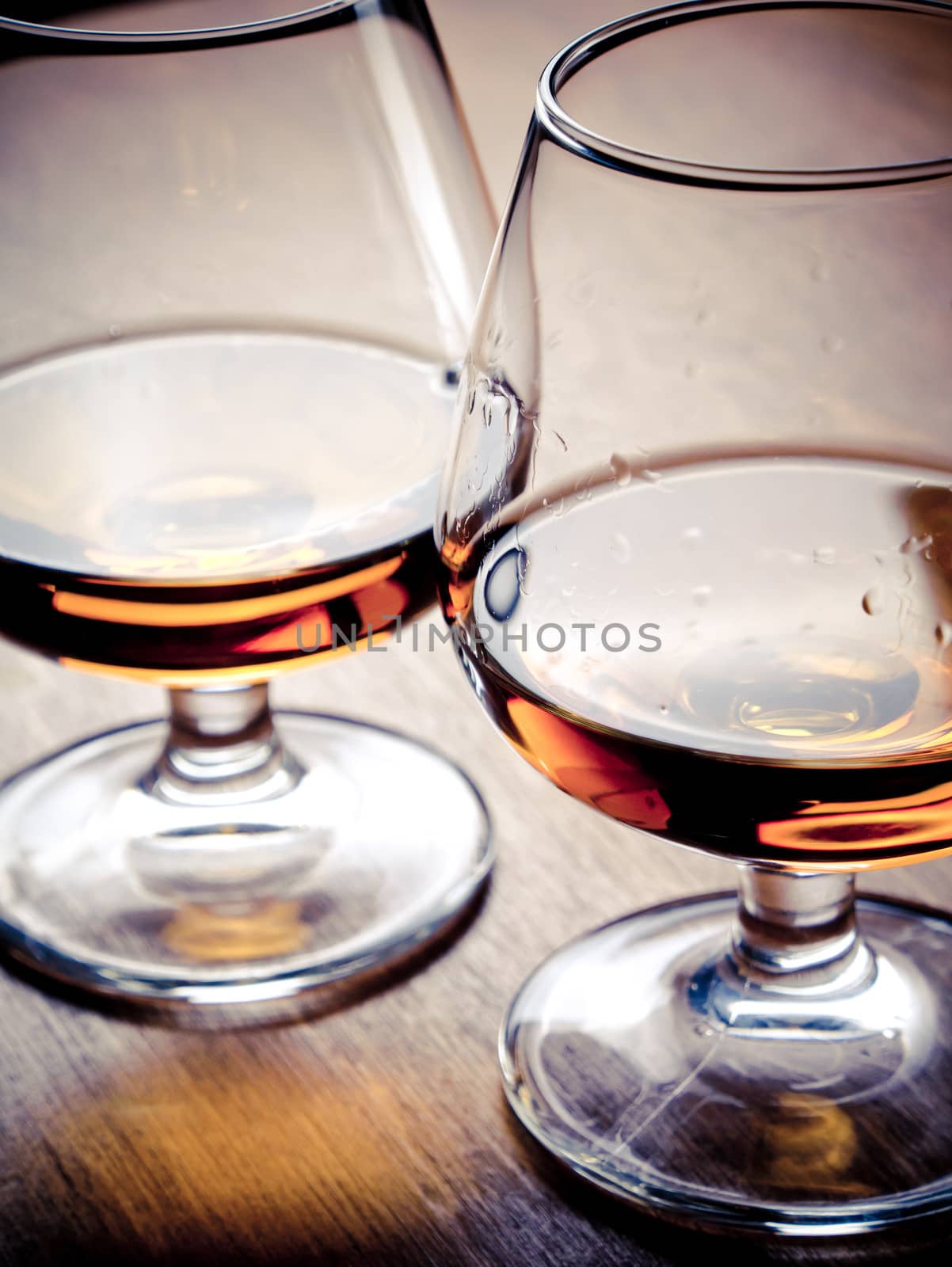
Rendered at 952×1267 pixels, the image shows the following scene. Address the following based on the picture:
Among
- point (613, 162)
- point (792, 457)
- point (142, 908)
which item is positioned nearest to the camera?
point (613, 162)

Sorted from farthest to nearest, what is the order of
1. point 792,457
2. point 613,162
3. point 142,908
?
point 142,908 → point 792,457 → point 613,162

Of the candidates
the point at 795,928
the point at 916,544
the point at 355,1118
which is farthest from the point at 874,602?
the point at 355,1118

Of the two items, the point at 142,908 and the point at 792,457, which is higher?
the point at 792,457

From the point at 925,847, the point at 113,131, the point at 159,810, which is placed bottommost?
the point at 159,810

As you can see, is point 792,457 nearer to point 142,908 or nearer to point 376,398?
point 376,398

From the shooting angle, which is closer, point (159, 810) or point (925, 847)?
point (925, 847)

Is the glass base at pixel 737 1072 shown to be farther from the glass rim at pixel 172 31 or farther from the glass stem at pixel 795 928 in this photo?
the glass rim at pixel 172 31

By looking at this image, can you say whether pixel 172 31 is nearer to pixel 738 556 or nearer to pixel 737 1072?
pixel 738 556

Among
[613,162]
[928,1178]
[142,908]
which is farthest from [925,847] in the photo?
[142,908]
